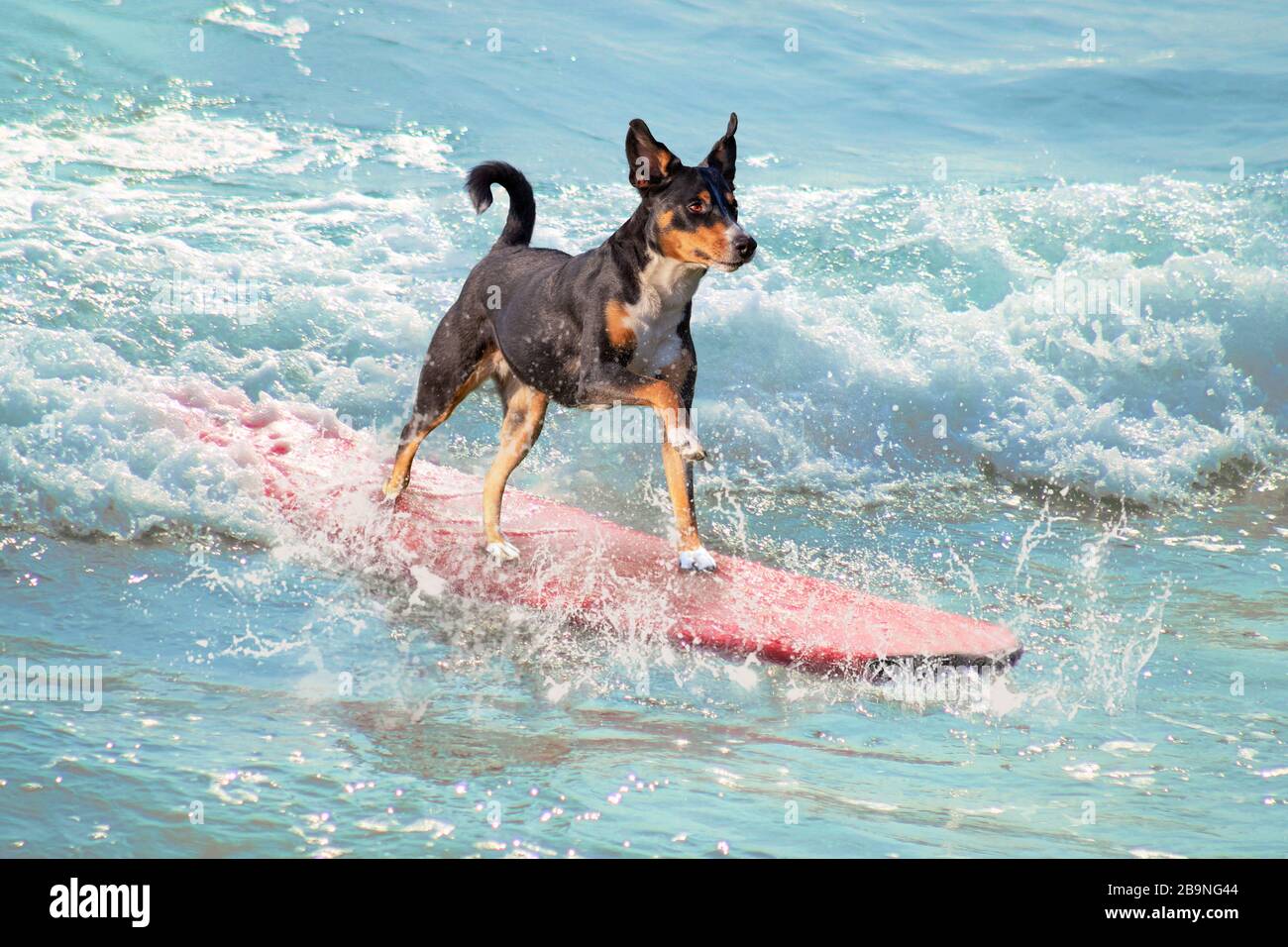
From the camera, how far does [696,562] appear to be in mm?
5270

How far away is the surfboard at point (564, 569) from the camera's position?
469cm

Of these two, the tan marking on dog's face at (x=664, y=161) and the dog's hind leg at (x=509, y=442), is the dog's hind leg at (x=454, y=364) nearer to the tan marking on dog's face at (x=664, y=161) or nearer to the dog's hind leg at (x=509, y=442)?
the dog's hind leg at (x=509, y=442)

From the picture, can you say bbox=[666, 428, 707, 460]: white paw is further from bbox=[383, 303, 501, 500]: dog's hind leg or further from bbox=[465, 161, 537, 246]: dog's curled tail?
bbox=[465, 161, 537, 246]: dog's curled tail

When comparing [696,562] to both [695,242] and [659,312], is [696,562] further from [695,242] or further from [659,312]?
[695,242]

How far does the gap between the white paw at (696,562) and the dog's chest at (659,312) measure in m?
0.89

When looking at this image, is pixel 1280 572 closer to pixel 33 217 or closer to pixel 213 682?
pixel 213 682

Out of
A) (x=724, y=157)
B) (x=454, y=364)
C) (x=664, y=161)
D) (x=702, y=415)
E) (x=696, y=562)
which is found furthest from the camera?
(x=702, y=415)

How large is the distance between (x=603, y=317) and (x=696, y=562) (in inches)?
46.1

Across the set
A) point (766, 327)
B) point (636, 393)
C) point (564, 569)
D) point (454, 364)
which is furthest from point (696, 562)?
point (766, 327)

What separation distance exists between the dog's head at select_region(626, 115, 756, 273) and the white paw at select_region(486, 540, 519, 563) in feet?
5.21

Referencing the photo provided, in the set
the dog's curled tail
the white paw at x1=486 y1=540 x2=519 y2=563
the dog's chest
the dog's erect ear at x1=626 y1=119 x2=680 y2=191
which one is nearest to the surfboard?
the white paw at x1=486 y1=540 x2=519 y2=563

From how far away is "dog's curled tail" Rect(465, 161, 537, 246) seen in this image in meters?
5.22

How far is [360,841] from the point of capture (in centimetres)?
296

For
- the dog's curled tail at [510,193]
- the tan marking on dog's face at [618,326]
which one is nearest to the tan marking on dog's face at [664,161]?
the tan marking on dog's face at [618,326]
